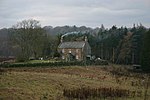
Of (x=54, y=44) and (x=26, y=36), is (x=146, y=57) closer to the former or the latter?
(x=26, y=36)

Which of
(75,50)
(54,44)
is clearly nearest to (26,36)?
(75,50)

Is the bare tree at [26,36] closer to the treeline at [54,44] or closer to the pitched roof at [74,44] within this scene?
the treeline at [54,44]

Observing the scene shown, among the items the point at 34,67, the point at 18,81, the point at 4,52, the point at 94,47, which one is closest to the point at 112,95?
the point at 18,81

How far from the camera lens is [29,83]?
28.5m

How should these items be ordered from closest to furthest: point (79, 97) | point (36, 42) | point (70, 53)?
point (79, 97) < point (36, 42) < point (70, 53)

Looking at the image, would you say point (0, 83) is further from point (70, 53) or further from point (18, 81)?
point (70, 53)

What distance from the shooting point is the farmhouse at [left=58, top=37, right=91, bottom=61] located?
79.9m

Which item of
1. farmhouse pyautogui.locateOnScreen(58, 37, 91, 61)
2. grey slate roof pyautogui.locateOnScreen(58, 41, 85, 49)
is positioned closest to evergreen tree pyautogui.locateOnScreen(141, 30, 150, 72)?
farmhouse pyautogui.locateOnScreen(58, 37, 91, 61)

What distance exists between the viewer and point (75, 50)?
80875 millimetres

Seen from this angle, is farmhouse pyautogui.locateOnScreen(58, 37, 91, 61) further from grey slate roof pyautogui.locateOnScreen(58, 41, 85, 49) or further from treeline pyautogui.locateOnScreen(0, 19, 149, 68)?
treeline pyautogui.locateOnScreen(0, 19, 149, 68)

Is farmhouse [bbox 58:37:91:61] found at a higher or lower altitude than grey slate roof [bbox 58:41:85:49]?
lower

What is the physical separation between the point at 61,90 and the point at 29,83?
132 inches

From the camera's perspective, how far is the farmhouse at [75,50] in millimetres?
79863

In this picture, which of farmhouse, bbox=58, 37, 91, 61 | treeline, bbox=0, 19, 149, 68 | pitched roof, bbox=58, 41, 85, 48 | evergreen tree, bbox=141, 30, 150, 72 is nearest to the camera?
evergreen tree, bbox=141, 30, 150, 72
